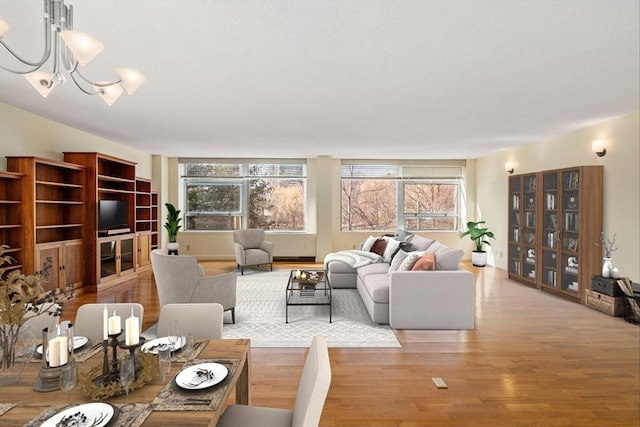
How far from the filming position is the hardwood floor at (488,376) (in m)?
2.13


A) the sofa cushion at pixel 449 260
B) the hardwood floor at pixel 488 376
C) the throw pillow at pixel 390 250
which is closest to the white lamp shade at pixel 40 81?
the hardwood floor at pixel 488 376

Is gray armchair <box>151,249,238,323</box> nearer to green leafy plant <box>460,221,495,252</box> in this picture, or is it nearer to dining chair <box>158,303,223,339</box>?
dining chair <box>158,303,223,339</box>

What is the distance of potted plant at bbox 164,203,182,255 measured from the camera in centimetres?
735

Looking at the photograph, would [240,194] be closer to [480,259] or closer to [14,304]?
[480,259]

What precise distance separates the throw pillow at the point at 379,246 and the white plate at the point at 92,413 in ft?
15.5

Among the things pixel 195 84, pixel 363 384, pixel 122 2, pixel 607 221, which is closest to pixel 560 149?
pixel 607 221

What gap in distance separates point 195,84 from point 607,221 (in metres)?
5.25

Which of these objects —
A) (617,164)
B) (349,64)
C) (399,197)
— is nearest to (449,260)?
(349,64)

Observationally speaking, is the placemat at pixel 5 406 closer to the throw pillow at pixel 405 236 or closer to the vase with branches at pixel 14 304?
the vase with branches at pixel 14 304

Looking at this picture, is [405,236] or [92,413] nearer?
[92,413]

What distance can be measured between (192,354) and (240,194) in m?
6.84

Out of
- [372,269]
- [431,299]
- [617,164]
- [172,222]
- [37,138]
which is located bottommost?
[431,299]

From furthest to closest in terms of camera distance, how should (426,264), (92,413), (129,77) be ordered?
(426,264) < (129,77) < (92,413)

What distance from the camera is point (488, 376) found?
2596 mm
